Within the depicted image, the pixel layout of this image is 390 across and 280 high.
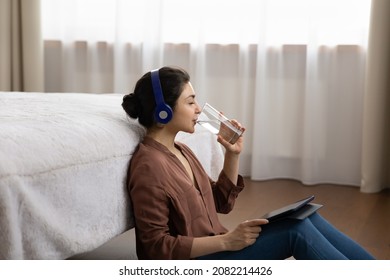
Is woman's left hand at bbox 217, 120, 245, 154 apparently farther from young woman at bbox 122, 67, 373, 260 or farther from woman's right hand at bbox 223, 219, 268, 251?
woman's right hand at bbox 223, 219, 268, 251

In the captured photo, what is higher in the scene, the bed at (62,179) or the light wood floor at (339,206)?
the bed at (62,179)

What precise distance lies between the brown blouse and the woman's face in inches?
2.9

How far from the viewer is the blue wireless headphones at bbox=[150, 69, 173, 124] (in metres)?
1.64

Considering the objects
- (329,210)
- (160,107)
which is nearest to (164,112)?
(160,107)

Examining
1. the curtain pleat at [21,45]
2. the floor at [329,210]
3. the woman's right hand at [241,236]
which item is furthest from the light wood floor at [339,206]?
the curtain pleat at [21,45]

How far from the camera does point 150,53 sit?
380 centimetres

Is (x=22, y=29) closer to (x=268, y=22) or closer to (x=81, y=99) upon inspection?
(x=268, y=22)

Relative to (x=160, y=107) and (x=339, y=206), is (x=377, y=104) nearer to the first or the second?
(x=339, y=206)

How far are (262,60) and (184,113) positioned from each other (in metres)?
1.95

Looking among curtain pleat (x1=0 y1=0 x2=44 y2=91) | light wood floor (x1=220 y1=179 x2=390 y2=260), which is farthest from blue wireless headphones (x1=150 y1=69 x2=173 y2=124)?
curtain pleat (x1=0 y1=0 x2=44 y2=91)

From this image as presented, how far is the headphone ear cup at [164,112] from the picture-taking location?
5.37 ft

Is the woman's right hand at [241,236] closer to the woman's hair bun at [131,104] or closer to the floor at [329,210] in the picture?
the woman's hair bun at [131,104]

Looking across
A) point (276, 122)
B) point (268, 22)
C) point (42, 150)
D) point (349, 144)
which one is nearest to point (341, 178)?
point (349, 144)

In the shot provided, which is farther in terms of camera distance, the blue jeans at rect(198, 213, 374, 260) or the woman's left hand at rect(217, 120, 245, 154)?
the woman's left hand at rect(217, 120, 245, 154)
